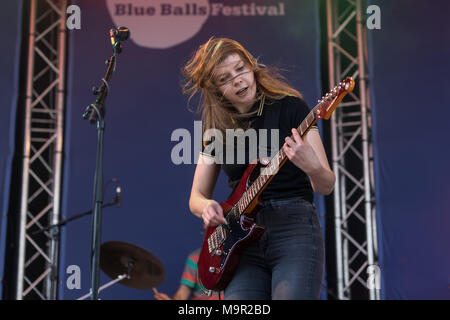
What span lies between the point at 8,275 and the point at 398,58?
4317mm

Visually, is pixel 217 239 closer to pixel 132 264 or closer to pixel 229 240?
pixel 229 240

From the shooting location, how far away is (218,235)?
2.59 meters

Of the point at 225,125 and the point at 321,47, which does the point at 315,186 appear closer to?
the point at 225,125

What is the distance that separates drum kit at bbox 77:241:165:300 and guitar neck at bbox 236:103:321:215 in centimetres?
219

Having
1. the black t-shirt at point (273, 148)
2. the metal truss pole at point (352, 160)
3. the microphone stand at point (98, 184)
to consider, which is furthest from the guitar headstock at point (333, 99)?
the metal truss pole at point (352, 160)

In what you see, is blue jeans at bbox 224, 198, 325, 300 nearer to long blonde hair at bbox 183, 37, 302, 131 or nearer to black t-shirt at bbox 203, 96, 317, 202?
black t-shirt at bbox 203, 96, 317, 202

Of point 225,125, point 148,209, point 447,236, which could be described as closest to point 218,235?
point 225,125

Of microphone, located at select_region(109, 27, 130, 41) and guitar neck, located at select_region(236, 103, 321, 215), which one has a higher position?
microphone, located at select_region(109, 27, 130, 41)

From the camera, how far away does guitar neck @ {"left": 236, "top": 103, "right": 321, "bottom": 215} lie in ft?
7.59

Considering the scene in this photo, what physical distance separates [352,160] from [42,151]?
308 centimetres

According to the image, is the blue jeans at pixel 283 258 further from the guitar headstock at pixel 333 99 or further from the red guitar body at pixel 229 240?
the guitar headstock at pixel 333 99

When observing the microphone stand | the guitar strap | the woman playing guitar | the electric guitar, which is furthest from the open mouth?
the microphone stand

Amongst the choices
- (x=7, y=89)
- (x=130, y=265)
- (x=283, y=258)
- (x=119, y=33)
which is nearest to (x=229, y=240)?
(x=283, y=258)

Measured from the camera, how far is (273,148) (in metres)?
2.50
